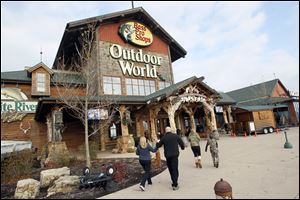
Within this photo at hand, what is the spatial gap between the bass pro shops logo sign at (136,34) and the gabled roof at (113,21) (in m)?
0.79

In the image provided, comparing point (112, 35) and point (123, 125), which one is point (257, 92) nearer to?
point (112, 35)

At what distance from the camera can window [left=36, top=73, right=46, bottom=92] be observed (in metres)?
18.5

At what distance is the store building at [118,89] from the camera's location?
1648cm

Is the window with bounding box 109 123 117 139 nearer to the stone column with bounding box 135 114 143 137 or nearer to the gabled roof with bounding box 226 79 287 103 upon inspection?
the stone column with bounding box 135 114 143 137

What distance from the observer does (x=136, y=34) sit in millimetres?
23156

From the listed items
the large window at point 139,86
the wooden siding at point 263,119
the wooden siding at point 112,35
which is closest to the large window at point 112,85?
the large window at point 139,86

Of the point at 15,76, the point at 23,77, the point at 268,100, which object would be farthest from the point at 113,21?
the point at 268,100

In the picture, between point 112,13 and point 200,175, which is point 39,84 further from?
point 200,175

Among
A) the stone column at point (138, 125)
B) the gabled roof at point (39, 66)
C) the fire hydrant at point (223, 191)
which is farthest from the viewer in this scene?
the stone column at point (138, 125)

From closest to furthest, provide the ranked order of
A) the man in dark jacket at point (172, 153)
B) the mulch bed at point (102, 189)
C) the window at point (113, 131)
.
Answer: the man in dark jacket at point (172, 153)
the mulch bed at point (102, 189)
the window at point (113, 131)

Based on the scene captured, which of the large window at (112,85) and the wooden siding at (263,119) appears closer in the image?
the large window at (112,85)

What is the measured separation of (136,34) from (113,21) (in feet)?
8.73

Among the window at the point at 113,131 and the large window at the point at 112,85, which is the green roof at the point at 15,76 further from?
the window at the point at 113,131

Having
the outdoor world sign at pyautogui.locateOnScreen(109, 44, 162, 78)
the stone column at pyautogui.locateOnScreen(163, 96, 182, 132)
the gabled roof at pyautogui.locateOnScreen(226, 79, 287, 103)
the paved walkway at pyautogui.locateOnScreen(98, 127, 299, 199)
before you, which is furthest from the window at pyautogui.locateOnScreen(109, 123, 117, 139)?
the gabled roof at pyautogui.locateOnScreen(226, 79, 287, 103)
